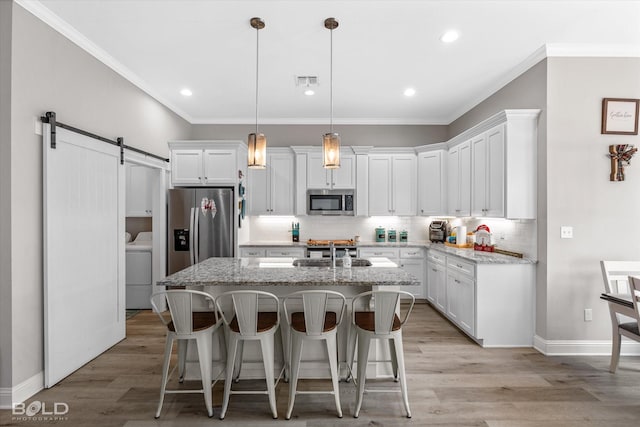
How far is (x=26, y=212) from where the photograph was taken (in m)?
2.48

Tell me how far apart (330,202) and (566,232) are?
318cm

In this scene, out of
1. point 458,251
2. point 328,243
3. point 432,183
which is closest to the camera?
point 458,251

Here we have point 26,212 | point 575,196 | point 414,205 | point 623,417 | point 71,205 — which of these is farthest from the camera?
point 414,205

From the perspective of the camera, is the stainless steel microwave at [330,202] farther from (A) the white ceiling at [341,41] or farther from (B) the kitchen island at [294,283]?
(B) the kitchen island at [294,283]

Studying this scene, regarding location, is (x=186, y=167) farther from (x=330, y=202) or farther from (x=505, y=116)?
(x=505, y=116)

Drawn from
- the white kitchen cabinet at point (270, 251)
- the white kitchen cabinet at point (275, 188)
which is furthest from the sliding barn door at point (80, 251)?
the white kitchen cabinet at point (275, 188)

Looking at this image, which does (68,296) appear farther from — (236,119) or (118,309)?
(236,119)

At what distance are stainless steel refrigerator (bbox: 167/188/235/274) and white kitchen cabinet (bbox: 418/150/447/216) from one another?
10.2 feet

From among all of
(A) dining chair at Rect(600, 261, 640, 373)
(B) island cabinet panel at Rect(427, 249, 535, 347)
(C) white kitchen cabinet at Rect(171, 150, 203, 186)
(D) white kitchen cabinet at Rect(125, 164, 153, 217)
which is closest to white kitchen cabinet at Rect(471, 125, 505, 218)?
(B) island cabinet panel at Rect(427, 249, 535, 347)

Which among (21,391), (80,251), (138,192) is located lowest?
(21,391)

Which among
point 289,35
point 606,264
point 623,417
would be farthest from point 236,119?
point 623,417

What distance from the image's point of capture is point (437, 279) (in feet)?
15.5

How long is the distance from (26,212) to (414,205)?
484cm

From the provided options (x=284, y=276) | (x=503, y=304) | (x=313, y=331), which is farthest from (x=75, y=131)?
(x=503, y=304)
